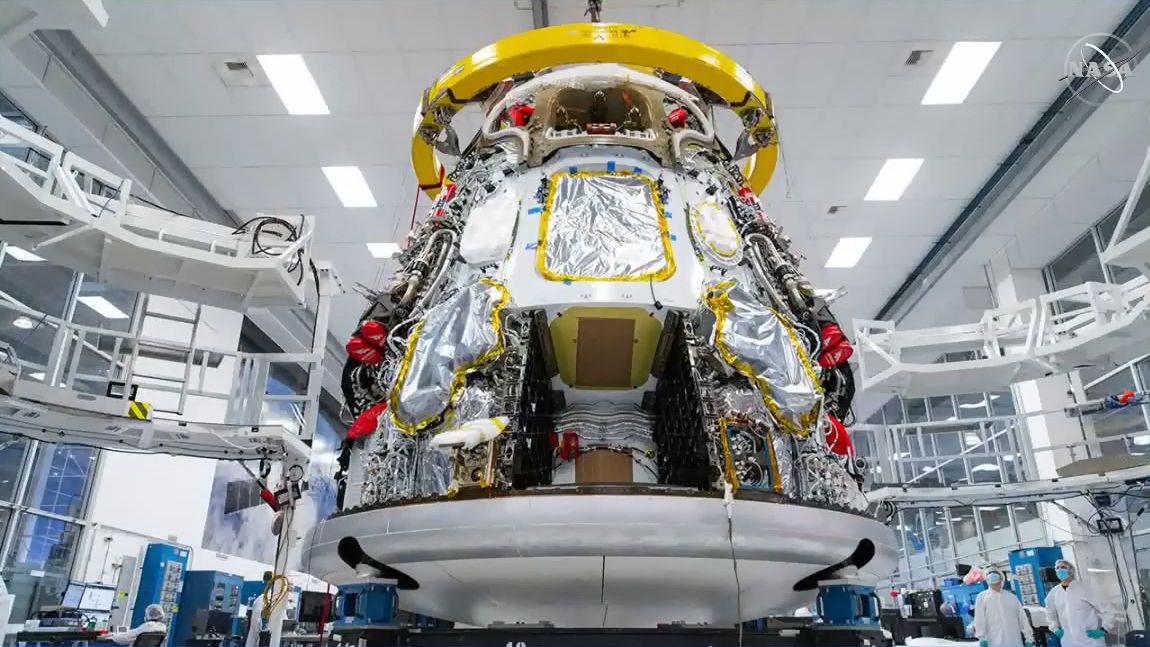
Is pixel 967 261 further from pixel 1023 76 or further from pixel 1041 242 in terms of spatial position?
pixel 1023 76

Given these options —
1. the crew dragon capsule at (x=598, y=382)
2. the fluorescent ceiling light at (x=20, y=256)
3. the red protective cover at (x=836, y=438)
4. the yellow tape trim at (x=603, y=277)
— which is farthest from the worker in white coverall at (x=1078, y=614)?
the fluorescent ceiling light at (x=20, y=256)

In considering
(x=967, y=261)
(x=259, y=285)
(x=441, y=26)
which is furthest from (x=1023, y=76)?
(x=259, y=285)

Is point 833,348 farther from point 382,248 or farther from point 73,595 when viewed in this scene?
point 73,595

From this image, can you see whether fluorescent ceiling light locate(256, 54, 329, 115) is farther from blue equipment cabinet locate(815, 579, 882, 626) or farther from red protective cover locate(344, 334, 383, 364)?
blue equipment cabinet locate(815, 579, 882, 626)

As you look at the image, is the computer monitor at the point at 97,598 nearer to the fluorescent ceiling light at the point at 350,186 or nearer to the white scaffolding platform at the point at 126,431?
the white scaffolding platform at the point at 126,431

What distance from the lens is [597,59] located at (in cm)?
513

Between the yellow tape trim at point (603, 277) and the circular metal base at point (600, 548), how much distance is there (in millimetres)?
1387

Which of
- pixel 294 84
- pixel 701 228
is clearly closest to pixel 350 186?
pixel 294 84

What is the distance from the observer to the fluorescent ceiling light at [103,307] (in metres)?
12.2

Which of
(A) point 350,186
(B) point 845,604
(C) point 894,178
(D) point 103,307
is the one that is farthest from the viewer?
(D) point 103,307

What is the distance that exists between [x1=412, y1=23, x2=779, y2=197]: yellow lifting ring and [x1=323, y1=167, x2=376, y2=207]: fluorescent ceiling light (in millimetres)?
5602

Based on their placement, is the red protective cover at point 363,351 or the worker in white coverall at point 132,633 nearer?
the red protective cover at point 363,351

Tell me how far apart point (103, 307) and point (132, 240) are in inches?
300

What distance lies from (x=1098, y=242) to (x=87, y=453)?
17.2 meters
